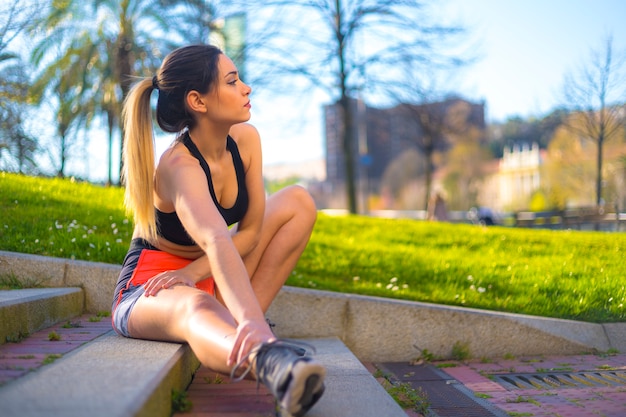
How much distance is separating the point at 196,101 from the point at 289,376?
147 cm

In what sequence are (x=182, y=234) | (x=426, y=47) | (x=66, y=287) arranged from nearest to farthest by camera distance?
(x=182, y=234) < (x=66, y=287) < (x=426, y=47)

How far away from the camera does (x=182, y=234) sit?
310 centimetres

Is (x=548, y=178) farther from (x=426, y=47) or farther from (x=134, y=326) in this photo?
(x=134, y=326)

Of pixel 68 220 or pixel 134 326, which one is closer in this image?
pixel 134 326

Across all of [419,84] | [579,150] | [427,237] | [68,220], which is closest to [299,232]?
[68,220]

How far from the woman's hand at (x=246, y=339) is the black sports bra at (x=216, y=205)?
3.02 ft

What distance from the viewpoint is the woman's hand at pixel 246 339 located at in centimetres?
220

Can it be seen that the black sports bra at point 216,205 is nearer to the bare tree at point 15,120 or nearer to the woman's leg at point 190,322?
the woman's leg at point 190,322

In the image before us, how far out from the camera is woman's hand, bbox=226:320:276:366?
2.20 metres

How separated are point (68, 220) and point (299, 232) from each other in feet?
10.1

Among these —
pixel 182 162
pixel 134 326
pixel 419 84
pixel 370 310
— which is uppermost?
pixel 419 84

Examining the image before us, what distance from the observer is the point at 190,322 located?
8.16 ft

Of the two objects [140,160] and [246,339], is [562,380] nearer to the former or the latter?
[246,339]

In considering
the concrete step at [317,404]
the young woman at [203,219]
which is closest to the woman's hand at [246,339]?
the young woman at [203,219]
